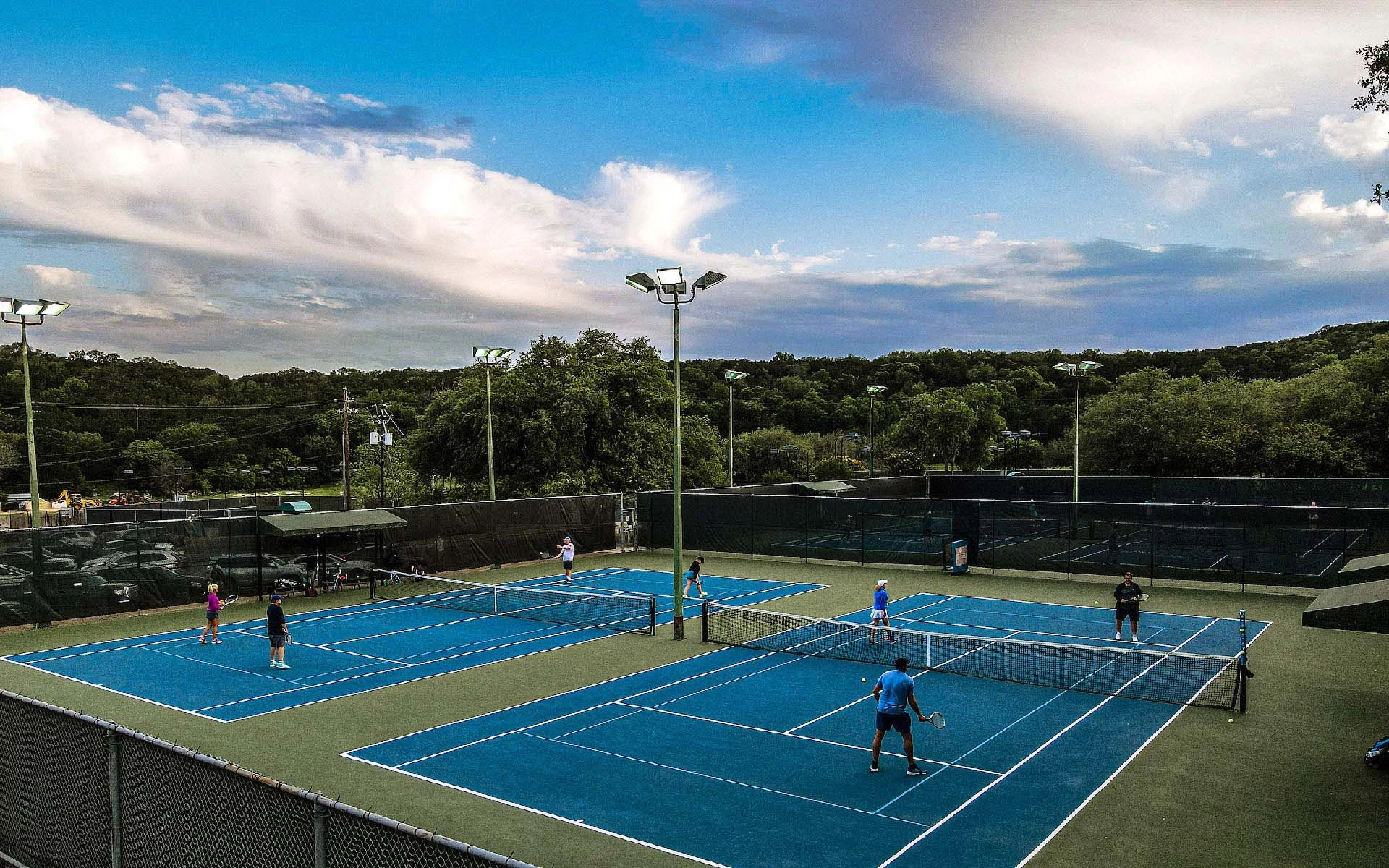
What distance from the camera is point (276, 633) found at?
22.0 meters

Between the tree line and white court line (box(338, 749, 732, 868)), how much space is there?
1380 inches

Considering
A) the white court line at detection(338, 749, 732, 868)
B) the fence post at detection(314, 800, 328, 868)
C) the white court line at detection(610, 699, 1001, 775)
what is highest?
the fence post at detection(314, 800, 328, 868)

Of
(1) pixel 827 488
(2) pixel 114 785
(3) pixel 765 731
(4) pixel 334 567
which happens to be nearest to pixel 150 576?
(4) pixel 334 567

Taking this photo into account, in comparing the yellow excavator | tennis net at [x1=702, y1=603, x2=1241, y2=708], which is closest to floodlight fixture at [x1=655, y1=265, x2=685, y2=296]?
tennis net at [x1=702, y1=603, x2=1241, y2=708]

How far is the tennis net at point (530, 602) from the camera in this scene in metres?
27.3

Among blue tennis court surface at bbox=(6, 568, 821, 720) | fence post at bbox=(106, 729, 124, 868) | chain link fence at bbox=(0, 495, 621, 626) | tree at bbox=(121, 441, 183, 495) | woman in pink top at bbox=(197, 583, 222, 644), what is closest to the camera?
fence post at bbox=(106, 729, 124, 868)

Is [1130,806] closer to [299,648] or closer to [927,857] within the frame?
[927,857]

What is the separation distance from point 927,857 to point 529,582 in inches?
983

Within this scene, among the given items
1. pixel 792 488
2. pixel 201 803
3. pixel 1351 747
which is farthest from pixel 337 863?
Result: pixel 792 488

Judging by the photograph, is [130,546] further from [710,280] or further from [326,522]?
[710,280]

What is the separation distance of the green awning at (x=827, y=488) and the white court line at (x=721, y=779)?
34.2m

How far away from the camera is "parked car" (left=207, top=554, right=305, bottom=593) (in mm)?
30984

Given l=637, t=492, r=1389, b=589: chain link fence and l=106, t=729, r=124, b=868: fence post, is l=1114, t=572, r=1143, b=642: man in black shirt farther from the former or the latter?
l=106, t=729, r=124, b=868: fence post

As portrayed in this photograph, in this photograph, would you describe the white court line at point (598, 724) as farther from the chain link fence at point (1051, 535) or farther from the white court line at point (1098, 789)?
the chain link fence at point (1051, 535)
